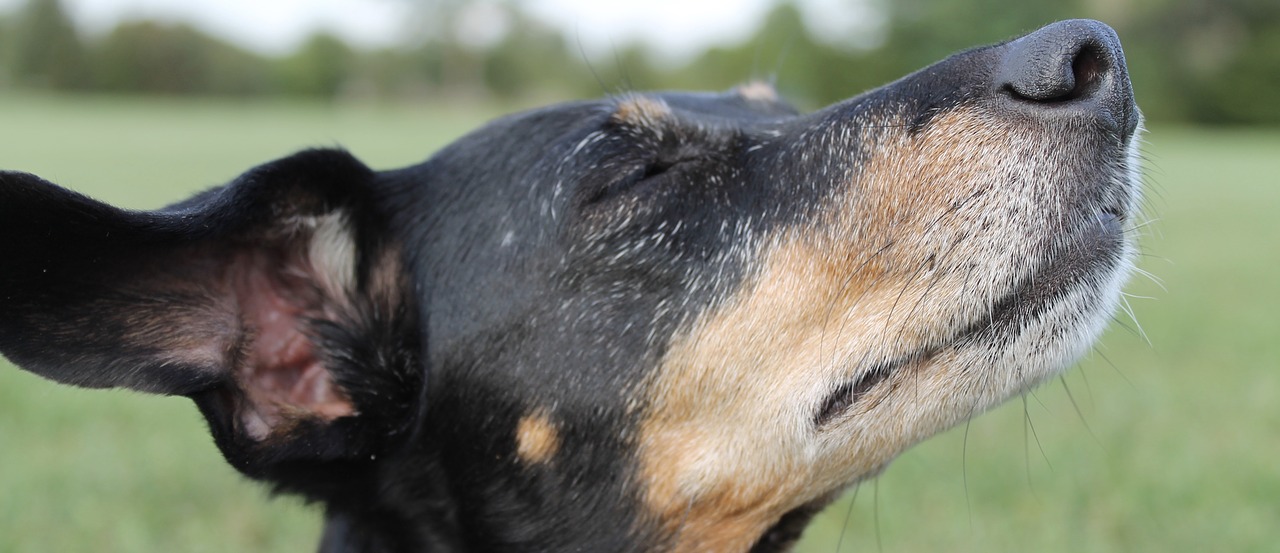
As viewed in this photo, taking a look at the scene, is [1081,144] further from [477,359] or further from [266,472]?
[266,472]

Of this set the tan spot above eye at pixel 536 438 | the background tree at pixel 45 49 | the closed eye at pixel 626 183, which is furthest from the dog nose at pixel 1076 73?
the background tree at pixel 45 49

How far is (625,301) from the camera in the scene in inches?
116

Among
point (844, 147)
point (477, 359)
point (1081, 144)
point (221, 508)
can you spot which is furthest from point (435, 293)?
point (221, 508)

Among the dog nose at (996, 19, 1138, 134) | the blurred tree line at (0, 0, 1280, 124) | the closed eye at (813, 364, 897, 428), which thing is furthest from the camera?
the blurred tree line at (0, 0, 1280, 124)

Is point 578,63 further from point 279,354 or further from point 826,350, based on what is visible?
point 826,350

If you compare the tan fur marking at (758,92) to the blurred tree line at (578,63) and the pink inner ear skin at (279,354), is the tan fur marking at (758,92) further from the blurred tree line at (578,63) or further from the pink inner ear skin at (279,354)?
the blurred tree line at (578,63)

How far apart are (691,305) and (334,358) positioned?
1120mm

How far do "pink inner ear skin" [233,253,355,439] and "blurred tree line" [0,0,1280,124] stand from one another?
28.5 m

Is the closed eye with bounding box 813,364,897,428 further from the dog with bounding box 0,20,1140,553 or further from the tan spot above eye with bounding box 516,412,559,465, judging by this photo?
the tan spot above eye with bounding box 516,412,559,465

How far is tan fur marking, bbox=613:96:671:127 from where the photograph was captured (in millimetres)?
3111

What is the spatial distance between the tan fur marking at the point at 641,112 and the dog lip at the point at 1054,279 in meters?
1.11

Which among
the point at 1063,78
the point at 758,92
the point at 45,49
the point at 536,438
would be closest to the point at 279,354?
the point at 536,438

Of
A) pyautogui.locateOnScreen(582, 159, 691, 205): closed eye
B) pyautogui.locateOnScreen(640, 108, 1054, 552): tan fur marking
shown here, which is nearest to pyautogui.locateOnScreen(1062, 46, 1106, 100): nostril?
pyautogui.locateOnScreen(640, 108, 1054, 552): tan fur marking

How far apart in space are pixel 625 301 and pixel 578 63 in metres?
34.4
